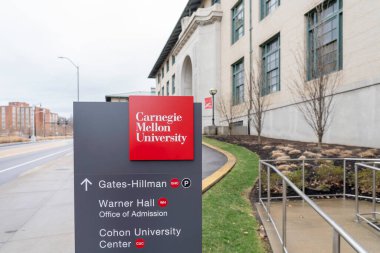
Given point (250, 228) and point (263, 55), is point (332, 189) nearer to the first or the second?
point (250, 228)

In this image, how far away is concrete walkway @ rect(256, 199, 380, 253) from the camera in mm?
4402

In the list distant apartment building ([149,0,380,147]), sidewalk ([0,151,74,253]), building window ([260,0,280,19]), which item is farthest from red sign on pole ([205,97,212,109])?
sidewalk ([0,151,74,253])

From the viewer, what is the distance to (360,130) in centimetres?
1216

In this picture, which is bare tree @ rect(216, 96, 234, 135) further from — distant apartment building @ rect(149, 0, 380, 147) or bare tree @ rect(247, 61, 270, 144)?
bare tree @ rect(247, 61, 270, 144)

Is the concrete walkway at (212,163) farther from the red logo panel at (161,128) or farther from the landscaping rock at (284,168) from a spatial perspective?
the red logo panel at (161,128)

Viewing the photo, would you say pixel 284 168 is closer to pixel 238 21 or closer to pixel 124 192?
pixel 124 192

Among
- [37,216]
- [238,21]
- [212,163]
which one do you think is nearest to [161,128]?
[37,216]

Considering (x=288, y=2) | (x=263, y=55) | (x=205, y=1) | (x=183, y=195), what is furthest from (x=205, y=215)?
(x=205, y=1)

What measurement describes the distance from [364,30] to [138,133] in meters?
12.5

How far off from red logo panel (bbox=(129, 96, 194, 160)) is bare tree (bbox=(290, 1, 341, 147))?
30.5 feet

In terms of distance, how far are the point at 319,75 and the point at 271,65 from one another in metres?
9.55

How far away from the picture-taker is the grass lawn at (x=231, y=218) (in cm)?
452

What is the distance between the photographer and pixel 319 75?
12.0m

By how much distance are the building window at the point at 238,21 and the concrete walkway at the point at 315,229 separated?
2193cm
